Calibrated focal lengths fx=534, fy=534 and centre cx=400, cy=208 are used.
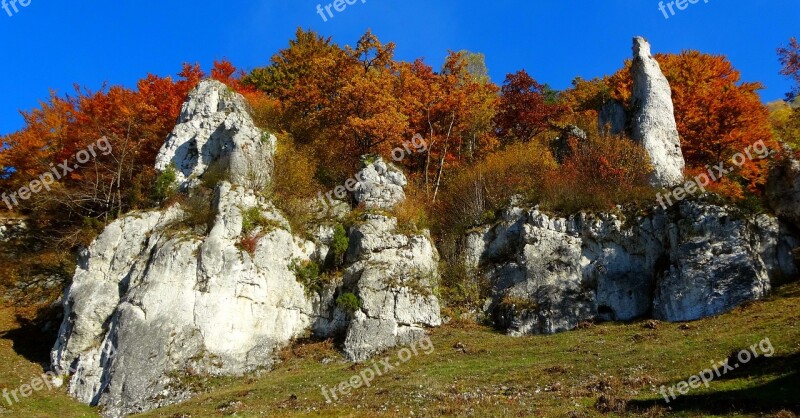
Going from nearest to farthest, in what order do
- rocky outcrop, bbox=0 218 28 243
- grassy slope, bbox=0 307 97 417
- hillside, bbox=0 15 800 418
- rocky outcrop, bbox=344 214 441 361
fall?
hillside, bbox=0 15 800 418
grassy slope, bbox=0 307 97 417
rocky outcrop, bbox=344 214 441 361
rocky outcrop, bbox=0 218 28 243

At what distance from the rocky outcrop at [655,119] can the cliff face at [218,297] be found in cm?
1890

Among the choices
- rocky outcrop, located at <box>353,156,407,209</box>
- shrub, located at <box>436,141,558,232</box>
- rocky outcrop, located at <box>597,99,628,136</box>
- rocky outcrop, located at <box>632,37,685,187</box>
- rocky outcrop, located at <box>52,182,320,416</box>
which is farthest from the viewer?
rocky outcrop, located at <box>597,99,628,136</box>

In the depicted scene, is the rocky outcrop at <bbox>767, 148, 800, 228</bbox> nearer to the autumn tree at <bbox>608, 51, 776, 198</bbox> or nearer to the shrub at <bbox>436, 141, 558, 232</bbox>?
the autumn tree at <bbox>608, 51, 776, 198</bbox>

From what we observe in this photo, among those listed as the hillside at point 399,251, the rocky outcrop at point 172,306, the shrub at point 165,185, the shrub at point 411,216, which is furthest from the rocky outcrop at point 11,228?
the shrub at point 411,216

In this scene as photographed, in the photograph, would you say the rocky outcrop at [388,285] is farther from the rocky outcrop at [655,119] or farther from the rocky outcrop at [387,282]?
the rocky outcrop at [655,119]

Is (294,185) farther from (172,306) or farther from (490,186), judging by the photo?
(490,186)

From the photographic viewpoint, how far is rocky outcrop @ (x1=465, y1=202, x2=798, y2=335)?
102 feet

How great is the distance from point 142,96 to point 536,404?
147 ft

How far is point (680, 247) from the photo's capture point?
33.0 m

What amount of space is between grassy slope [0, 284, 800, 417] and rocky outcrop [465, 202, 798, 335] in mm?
1686

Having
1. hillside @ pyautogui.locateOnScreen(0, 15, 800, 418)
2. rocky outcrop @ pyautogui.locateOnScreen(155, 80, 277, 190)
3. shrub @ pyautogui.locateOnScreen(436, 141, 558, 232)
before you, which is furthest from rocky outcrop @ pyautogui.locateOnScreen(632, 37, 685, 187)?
rocky outcrop @ pyautogui.locateOnScreen(155, 80, 277, 190)

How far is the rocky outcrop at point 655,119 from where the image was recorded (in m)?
40.4

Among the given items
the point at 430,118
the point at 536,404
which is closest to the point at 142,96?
the point at 430,118

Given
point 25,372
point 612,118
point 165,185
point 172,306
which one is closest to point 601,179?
point 612,118
